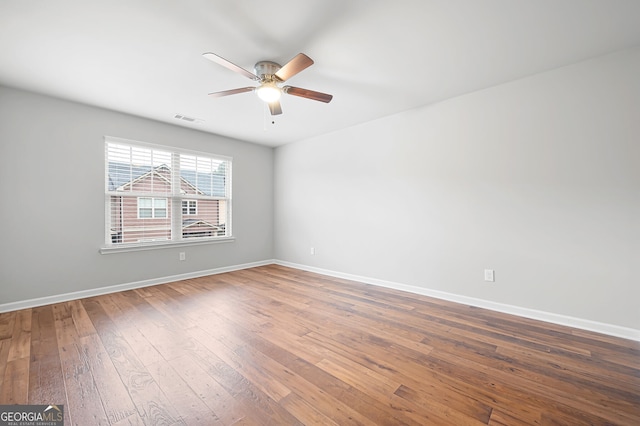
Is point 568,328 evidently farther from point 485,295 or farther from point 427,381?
point 427,381

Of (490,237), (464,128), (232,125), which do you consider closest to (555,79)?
(464,128)

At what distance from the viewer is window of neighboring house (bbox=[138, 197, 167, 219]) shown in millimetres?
3918

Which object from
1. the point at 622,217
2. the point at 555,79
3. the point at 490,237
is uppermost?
the point at 555,79

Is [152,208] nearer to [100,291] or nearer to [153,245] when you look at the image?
[153,245]

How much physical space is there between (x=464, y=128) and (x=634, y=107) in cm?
134

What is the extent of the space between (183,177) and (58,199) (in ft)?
5.10

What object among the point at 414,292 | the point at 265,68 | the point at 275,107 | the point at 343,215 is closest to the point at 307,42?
the point at 265,68

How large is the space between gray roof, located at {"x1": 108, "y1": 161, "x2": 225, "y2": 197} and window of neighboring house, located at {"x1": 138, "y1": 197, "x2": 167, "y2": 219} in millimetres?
352

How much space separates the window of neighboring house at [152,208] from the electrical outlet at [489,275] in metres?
4.66

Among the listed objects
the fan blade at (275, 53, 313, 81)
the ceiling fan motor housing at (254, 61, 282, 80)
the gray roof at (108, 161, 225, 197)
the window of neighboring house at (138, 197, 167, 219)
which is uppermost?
the ceiling fan motor housing at (254, 61, 282, 80)

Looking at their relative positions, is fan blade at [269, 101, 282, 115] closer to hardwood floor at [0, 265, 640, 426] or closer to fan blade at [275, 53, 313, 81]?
fan blade at [275, 53, 313, 81]

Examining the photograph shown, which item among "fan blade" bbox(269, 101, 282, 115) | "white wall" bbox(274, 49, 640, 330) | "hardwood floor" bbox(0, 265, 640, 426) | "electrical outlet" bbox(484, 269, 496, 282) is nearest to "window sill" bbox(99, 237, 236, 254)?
"hardwood floor" bbox(0, 265, 640, 426)

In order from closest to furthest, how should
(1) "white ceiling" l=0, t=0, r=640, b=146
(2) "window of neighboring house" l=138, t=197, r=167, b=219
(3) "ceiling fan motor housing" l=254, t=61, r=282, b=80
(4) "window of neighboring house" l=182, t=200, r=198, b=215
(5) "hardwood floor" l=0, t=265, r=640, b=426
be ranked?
(5) "hardwood floor" l=0, t=265, r=640, b=426
(1) "white ceiling" l=0, t=0, r=640, b=146
(3) "ceiling fan motor housing" l=254, t=61, r=282, b=80
(2) "window of neighboring house" l=138, t=197, r=167, b=219
(4) "window of neighboring house" l=182, t=200, r=198, b=215

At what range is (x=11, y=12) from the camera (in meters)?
1.82
